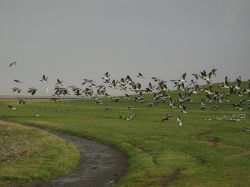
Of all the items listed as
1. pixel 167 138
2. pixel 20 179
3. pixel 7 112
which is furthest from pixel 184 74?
pixel 7 112

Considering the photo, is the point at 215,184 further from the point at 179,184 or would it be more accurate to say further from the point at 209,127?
the point at 209,127

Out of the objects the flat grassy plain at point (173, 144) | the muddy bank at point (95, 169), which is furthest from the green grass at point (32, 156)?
the flat grassy plain at point (173, 144)

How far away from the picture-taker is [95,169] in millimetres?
64875

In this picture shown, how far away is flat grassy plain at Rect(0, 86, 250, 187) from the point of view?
2271 inches

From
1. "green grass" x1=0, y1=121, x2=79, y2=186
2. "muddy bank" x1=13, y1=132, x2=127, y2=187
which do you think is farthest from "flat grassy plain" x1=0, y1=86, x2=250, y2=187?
"green grass" x1=0, y1=121, x2=79, y2=186

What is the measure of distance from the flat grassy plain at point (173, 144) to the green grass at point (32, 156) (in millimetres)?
8772

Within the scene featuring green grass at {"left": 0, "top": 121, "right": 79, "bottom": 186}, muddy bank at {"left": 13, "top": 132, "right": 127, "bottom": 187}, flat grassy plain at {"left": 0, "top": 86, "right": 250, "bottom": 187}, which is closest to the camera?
muddy bank at {"left": 13, "top": 132, "right": 127, "bottom": 187}

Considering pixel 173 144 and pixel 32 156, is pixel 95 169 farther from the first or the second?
pixel 173 144

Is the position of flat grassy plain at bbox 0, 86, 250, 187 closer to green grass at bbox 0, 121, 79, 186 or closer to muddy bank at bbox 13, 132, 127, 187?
muddy bank at bbox 13, 132, 127, 187

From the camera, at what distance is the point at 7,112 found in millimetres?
144625

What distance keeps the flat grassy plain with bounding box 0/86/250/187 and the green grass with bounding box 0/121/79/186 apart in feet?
28.8

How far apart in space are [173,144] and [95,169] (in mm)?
21629

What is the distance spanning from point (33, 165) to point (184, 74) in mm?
30484

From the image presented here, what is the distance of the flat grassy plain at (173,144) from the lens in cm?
5769
